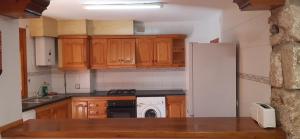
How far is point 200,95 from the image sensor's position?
132 inches

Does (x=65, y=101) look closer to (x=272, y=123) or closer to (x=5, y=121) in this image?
(x=5, y=121)

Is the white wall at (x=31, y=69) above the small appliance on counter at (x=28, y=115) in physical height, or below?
above

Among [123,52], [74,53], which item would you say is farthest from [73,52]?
[123,52]

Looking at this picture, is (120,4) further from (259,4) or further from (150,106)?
(259,4)

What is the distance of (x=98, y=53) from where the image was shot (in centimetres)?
564

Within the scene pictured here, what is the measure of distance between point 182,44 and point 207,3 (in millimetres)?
2228

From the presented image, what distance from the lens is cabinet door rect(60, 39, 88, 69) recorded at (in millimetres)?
5473

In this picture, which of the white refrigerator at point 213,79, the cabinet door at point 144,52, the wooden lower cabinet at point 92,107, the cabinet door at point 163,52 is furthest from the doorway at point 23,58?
the white refrigerator at point 213,79

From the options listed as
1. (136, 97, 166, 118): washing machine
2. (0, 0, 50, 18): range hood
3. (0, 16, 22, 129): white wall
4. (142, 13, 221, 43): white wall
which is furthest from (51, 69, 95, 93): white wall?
(0, 0, 50, 18): range hood

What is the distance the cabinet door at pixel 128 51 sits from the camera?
5.63 m

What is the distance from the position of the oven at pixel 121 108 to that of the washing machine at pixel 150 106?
0.11 m

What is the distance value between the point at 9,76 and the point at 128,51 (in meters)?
3.72

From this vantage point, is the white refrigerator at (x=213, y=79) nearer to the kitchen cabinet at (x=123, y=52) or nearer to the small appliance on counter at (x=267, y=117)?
the small appliance on counter at (x=267, y=117)

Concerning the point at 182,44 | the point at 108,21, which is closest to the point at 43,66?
the point at 108,21
